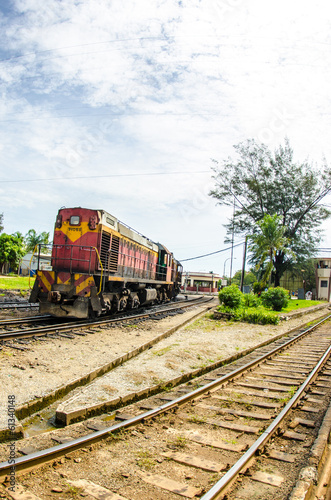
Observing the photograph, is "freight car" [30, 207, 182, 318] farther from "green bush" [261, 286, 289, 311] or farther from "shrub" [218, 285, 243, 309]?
"green bush" [261, 286, 289, 311]

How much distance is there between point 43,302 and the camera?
12.2 meters

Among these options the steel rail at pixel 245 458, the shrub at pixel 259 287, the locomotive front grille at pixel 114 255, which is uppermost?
the locomotive front grille at pixel 114 255

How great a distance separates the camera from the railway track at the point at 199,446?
3.23 m

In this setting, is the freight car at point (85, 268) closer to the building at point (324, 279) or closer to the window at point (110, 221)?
the window at point (110, 221)

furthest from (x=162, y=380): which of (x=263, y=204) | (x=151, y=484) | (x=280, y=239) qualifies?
(x=263, y=204)

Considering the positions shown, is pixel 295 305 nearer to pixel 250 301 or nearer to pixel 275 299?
pixel 275 299

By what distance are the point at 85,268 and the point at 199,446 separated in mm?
9517

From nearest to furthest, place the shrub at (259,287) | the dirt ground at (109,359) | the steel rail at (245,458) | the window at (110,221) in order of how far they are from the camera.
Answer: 1. the steel rail at (245,458)
2. the dirt ground at (109,359)
3. the window at (110,221)
4. the shrub at (259,287)

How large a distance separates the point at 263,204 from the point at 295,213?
3.38 metres

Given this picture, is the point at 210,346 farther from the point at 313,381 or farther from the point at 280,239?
the point at 280,239

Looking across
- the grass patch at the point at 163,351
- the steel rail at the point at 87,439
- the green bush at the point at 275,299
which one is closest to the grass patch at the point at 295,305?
the green bush at the point at 275,299

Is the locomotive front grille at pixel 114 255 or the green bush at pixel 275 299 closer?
the locomotive front grille at pixel 114 255

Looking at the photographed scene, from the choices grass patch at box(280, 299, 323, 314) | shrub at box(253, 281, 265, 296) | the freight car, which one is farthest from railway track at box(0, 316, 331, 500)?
shrub at box(253, 281, 265, 296)

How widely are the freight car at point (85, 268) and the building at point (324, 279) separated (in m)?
45.6
